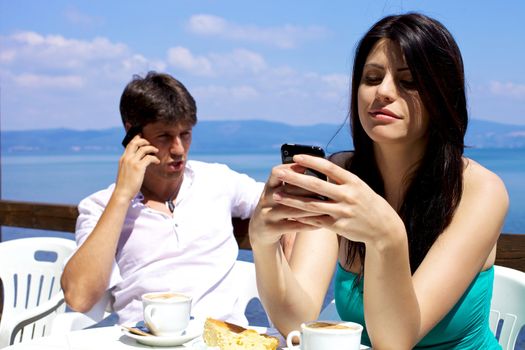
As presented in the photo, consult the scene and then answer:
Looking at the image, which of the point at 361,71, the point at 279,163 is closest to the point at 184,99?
the point at 361,71

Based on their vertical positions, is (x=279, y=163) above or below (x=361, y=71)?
below

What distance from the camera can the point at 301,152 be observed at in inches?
52.2

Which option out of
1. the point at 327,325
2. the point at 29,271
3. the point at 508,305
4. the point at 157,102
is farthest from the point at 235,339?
the point at 29,271

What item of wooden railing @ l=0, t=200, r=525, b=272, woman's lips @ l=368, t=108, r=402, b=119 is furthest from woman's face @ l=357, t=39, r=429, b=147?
wooden railing @ l=0, t=200, r=525, b=272

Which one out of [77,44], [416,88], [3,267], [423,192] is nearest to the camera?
[416,88]

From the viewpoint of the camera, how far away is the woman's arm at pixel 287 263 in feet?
4.87

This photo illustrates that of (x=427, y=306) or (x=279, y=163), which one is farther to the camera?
(x=427, y=306)

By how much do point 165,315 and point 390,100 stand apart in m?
0.78

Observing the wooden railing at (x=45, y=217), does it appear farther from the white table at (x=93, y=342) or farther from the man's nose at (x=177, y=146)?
the white table at (x=93, y=342)

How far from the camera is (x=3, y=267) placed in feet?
9.60

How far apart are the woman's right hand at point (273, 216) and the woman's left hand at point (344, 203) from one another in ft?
0.14

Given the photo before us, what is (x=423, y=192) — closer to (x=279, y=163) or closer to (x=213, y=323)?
(x=279, y=163)

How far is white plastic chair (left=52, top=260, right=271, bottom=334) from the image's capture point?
8.10 ft

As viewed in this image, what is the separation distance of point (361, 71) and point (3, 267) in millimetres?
1885
